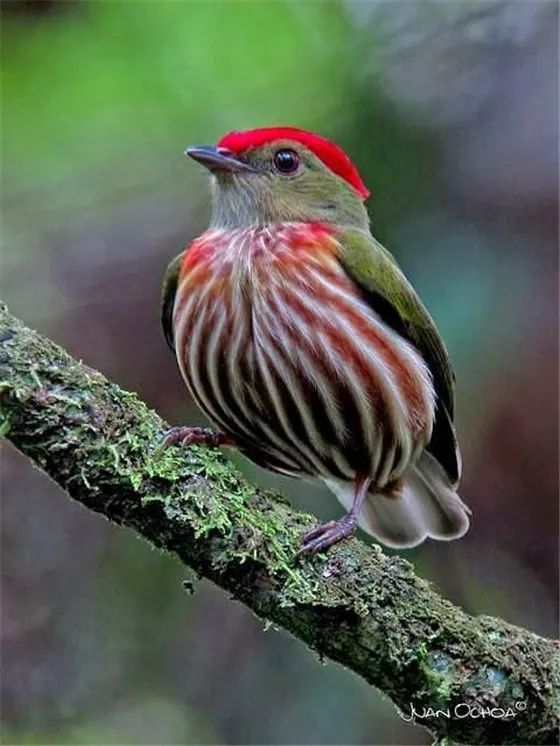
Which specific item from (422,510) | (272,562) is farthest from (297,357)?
(422,510)

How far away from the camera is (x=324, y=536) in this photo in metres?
2.43

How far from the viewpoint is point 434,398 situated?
316 cm

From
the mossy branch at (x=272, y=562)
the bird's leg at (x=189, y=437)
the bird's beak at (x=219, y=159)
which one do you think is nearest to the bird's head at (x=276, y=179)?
the bird's beak at (x=219, y=159)

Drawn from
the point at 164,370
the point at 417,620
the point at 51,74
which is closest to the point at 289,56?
the point at 51,74

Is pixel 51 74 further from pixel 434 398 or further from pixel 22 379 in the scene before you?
pixel 22 379

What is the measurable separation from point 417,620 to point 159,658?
2.39 metres

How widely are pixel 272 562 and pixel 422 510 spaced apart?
4.18 feet

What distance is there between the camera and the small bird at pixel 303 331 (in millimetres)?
2836

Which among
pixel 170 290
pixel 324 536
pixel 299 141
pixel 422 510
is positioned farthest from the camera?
pixel 422 510

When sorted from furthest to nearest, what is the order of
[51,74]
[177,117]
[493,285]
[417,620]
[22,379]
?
[177,117] → [493,285] → [51,74] → [417,620] → [22,379]

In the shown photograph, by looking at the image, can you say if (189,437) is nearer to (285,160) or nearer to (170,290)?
(170,290)

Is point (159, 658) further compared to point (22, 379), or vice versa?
point (159, 658)

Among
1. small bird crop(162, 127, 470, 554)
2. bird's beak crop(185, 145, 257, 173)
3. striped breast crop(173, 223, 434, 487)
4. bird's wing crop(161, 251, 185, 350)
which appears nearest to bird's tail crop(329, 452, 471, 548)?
small bird crop(162, 127, 470, 554)

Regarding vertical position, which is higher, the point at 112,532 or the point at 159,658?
the point at 112,532
